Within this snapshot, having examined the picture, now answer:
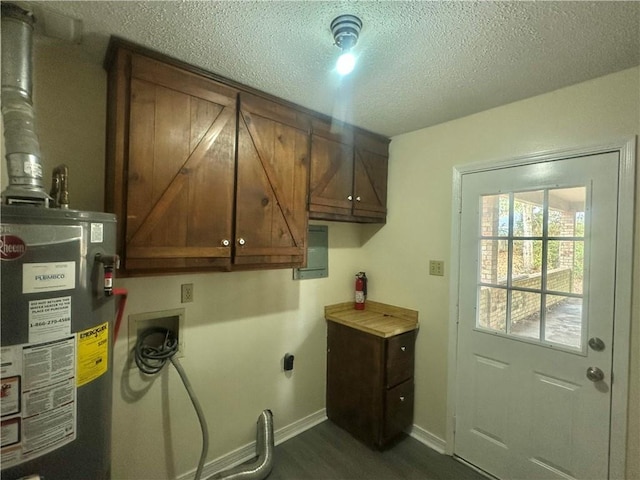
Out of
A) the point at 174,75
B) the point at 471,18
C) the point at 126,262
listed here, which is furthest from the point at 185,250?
the point at 471,18

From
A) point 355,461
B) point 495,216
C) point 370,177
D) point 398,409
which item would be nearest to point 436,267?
point 495,216

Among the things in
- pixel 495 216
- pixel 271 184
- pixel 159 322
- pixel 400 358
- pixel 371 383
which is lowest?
pixel 371 383

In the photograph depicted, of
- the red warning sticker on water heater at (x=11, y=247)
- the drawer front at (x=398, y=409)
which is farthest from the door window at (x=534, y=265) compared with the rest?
the red warning sticker on water heater at (x=11, y=247)

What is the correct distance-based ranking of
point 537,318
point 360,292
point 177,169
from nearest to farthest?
point 177,169, point 537,318, point 360,292

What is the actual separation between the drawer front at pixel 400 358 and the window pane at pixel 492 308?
51cm

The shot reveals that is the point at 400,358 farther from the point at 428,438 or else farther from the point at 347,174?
the point at 347,174

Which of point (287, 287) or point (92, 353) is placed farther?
point (287, 287)

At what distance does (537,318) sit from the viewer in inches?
67.2

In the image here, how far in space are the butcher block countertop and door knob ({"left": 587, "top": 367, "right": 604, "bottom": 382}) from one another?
98 centimetres

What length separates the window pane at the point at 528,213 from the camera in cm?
170

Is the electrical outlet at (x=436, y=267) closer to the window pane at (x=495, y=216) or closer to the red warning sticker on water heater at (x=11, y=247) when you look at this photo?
the window pane at (x=495, y=216)

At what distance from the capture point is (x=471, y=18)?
1.11m

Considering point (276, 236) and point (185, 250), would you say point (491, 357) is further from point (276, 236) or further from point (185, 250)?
point (185, 250)

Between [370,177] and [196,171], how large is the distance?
135 cm
